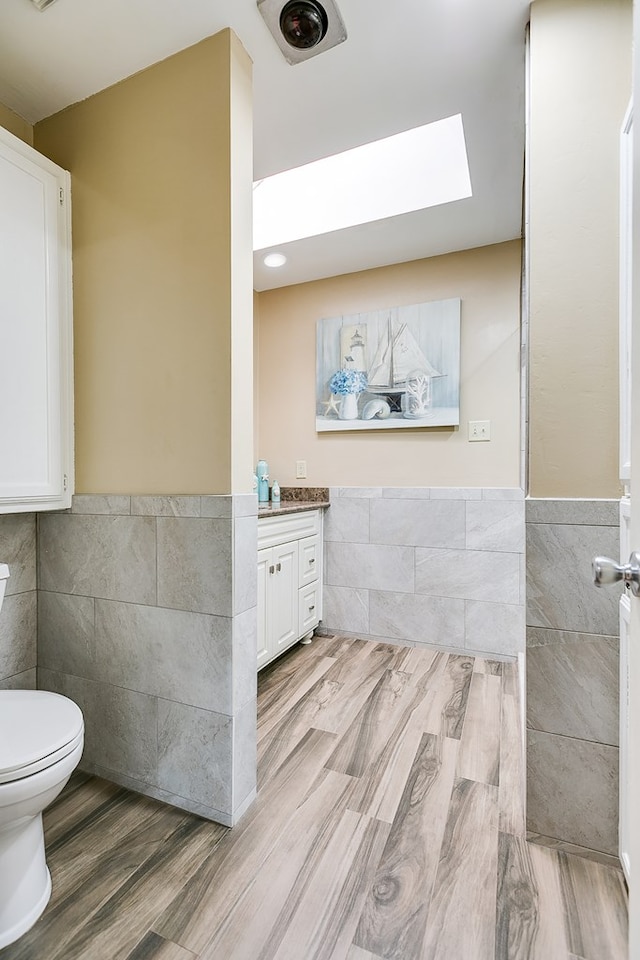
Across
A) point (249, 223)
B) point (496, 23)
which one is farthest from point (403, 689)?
point (496, 23)

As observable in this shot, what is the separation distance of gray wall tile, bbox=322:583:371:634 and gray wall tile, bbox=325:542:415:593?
5cm

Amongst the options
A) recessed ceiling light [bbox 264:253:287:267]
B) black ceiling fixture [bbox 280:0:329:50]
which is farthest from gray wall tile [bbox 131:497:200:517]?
recessed ceiling light [bbox 264:253:287:267]

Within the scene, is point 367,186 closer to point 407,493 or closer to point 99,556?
point 407,493

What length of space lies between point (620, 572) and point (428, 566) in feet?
→ 6.58

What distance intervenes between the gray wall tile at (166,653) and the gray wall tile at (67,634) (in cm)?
4

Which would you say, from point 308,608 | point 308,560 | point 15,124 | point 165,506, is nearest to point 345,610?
point 308,608

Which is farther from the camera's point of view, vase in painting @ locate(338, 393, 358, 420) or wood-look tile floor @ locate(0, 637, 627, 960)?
vase in painting @ locate(338, 393, 358, 420)

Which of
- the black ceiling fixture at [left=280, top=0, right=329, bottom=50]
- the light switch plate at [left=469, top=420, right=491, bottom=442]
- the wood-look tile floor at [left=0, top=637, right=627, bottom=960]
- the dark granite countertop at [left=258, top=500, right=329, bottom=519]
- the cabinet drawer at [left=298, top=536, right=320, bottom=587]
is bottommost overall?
the wood-look tile floor at [left=0, top=637, right=627, bottom=960]

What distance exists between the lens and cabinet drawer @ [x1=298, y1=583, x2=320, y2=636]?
260cm

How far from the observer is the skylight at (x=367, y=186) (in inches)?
83.2

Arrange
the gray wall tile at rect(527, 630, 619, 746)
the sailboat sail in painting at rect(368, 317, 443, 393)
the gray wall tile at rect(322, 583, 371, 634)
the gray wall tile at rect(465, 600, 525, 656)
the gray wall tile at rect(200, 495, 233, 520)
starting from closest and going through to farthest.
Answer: the gray wall tile at rect(527, 630, 619, 746) → the gray wall tile at rect(200, 495, 233, 520) → the gray wall tile at rect(465, 600, 525, 656) → the sailboat sail in painting at rect(368, 317, 443, 393) → the gray wall tile at rect(322, 583, 371, 634)

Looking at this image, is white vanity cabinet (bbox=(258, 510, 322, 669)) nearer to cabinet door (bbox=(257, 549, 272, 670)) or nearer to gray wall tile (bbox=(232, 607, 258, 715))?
cabinet door (bbox=(257, 549, 272, 670))

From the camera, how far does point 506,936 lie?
1.03m

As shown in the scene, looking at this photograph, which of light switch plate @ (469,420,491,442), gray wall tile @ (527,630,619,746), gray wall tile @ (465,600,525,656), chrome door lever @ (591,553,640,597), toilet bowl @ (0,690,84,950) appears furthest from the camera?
light switch plate @ (469,420,491,442)
